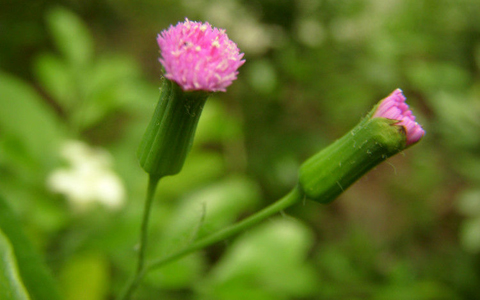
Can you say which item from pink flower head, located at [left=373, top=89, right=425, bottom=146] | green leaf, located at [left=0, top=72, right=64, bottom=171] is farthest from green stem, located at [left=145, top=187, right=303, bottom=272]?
green leaf, located at [left=0, top=72, right=64, bottom=171]

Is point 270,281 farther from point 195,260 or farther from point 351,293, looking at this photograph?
point 351,293

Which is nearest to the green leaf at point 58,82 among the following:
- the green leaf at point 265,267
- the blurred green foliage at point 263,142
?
the blurred green foliage at point 263,142

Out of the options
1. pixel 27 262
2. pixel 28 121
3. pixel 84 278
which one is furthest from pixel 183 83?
pixel 28 121

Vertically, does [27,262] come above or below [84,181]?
above

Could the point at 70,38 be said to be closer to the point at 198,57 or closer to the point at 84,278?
the point at 84,278

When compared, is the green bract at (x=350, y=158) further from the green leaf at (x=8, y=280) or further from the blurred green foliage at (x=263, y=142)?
the blurred green foliage at (x=263, y=142)

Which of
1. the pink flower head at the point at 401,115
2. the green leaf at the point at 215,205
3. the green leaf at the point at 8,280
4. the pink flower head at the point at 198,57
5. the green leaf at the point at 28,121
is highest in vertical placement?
the pink flower head at the point at 198,57

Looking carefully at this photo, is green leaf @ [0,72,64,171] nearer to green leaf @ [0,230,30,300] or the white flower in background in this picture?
the white flower in background
